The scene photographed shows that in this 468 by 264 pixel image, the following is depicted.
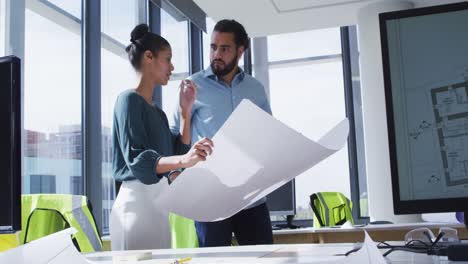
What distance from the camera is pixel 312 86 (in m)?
6.02

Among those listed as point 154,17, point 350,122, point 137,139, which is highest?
point 154,17

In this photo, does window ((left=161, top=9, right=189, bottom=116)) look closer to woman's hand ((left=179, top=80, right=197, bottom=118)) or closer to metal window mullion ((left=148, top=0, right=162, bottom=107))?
metal window mullion ((left=148, top=0, right=162, bottom=107))

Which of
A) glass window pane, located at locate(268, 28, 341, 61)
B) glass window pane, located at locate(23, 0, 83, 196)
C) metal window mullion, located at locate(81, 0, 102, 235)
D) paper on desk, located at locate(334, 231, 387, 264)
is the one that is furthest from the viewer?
glass window pane, located at locate(268, 28, 341, 61)

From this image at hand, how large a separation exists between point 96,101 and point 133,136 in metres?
2.21

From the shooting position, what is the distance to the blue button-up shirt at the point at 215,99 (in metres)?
2.04

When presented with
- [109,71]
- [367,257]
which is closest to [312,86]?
[109,71]

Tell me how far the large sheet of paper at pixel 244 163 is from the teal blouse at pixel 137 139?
0.71ft

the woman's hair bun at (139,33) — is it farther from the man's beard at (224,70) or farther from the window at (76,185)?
the window at (76,185)

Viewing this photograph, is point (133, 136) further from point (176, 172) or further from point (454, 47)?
point (454, 47)

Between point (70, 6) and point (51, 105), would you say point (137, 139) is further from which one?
point (70, 6)

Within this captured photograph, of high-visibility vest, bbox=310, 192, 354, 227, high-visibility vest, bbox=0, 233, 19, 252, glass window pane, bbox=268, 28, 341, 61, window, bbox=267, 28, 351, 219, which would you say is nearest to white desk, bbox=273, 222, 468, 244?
high-visibility vest, bbox=310, 192, 354, 227

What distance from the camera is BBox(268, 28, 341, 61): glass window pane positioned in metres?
6.16

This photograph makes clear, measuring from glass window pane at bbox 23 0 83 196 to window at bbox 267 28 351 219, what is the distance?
2.91 meters

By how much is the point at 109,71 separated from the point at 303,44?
2998 millimetres
